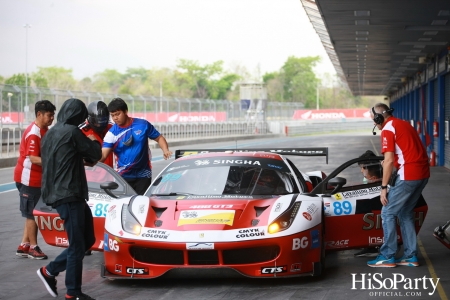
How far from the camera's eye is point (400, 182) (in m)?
7.36

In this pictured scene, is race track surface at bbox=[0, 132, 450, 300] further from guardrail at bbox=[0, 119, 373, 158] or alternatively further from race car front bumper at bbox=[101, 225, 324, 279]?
guardrail at bbox=[0, 119, 373, 158]

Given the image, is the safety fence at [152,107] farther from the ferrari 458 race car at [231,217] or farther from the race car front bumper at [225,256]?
the race car front bumper at [225,256]

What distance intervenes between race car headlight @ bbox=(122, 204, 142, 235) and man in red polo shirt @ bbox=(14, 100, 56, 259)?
5.33 feet

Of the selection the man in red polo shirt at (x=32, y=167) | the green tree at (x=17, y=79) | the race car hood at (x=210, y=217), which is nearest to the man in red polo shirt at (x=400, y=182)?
Answer: the race car hood at (x=210, y=217)

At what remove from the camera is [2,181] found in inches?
783

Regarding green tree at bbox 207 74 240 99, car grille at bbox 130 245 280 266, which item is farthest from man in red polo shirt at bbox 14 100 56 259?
green tree at bbox 207 74 240 99

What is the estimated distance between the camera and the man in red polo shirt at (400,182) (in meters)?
7.31

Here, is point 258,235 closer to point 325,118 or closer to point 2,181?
point 2,181

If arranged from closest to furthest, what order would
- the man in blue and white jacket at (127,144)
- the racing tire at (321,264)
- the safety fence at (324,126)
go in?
the racing tire at (321,264) → the man in blue and white jacket at (127,144) → the safety fence at (324,126)

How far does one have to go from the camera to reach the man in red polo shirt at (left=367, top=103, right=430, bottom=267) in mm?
7312

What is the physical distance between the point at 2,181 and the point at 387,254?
1455 cm

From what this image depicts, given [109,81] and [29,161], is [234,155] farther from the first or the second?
[109,81]

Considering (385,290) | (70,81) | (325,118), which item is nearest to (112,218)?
(385,290)

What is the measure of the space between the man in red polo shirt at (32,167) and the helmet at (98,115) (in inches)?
20.5
